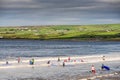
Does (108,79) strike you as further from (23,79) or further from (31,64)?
(31,64)

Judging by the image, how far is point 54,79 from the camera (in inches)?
2266

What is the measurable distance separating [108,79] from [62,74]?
10.8 metres

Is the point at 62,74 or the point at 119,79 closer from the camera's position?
the point at 119,79

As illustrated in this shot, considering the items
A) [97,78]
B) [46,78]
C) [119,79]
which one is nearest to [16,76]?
[46,78]

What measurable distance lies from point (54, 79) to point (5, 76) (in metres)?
8.98

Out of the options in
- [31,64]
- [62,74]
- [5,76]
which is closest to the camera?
[5,76]

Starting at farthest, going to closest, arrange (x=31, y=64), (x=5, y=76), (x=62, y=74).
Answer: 1. (x=31, y=64)
2. (x=62, y=74)
3. (x=5, y=76)

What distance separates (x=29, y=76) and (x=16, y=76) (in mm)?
2264

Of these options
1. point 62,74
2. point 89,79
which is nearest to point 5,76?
point 62,74

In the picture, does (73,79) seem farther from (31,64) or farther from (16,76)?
(31,64)

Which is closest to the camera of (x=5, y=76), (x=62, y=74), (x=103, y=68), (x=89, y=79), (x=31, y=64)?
(x=89, y=79)

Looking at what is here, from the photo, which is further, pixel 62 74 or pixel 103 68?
pixel 103 68

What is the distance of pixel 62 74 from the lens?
64.6 m

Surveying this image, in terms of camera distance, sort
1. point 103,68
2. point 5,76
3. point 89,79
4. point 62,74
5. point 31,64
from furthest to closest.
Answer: point 31,64
point 103,68
point 62,74
point 5,76
point 89,79
